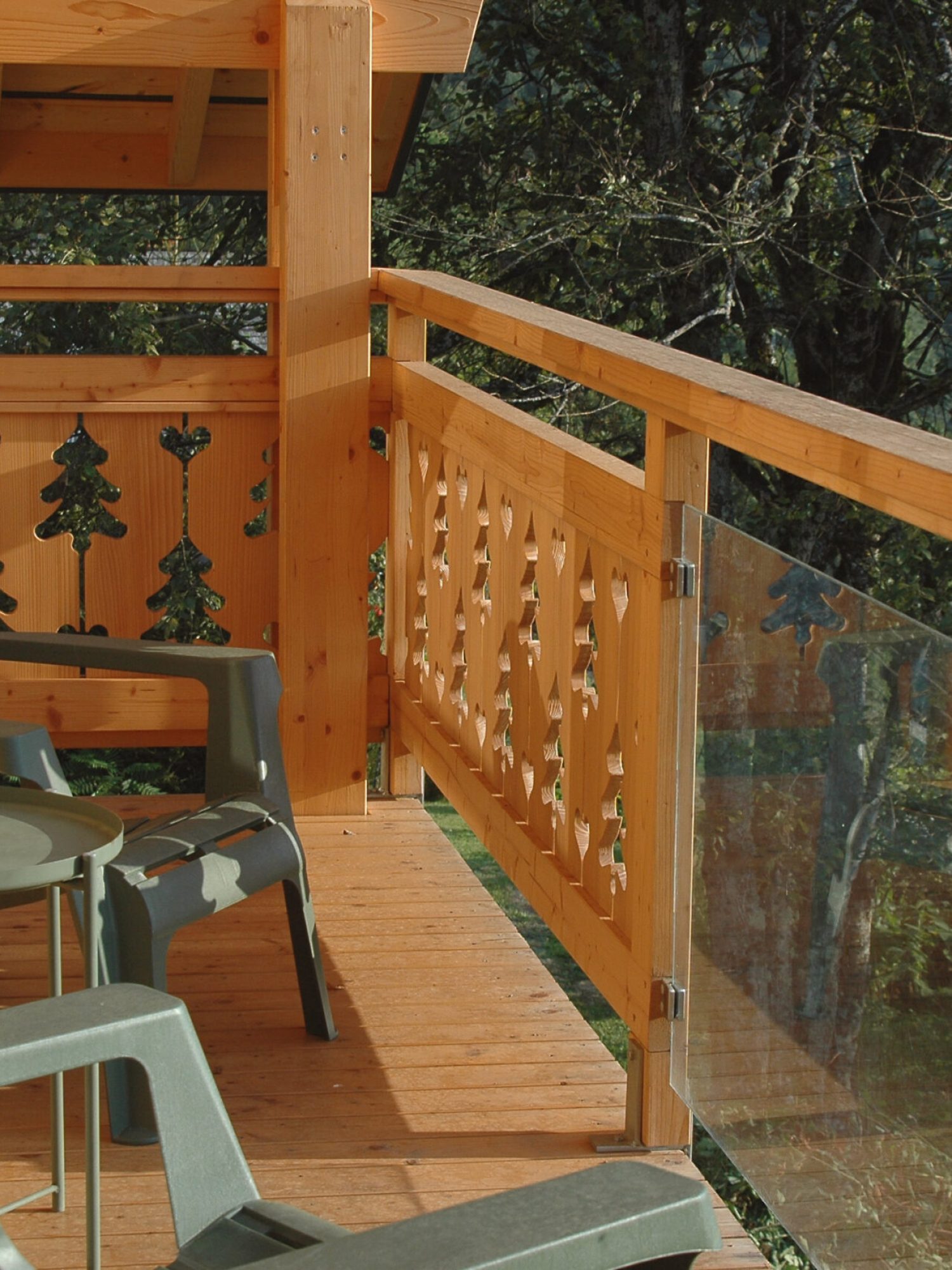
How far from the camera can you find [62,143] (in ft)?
19.0

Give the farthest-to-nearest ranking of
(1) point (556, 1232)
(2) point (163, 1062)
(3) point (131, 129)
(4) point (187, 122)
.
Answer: (3) point (131, 129)
(4) point (187, 122)
(2) point (163, 1062)
(1) point (556, 1232)

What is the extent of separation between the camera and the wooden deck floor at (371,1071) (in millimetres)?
2119

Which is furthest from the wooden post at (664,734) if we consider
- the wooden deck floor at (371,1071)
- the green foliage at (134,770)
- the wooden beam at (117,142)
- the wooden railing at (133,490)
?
the green foliage at (134,770)

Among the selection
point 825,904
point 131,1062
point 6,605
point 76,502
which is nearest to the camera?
point 825,904

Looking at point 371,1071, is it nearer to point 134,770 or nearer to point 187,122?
point 187,122

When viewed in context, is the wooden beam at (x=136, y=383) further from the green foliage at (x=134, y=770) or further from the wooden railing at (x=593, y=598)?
the green foliage at (x=134, y=770)

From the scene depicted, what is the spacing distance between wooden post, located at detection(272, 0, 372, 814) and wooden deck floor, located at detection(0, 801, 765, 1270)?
0.41m

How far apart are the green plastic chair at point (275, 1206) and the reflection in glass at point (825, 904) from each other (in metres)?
0.53

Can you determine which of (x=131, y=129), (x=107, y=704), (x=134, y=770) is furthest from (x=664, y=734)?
(x=134, y=770)

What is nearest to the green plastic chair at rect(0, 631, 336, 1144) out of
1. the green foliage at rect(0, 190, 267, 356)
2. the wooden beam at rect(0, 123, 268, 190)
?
the wooden beam at rect(0, 123, 268, 190)

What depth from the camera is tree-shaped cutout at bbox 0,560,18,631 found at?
3730mm

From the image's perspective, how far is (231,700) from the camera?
2607mm

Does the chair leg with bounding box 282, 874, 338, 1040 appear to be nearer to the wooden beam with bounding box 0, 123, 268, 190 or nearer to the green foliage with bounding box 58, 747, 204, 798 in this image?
the wooden beam with bounding box 0, 123, 268, 190

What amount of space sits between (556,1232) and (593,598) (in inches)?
62.1
